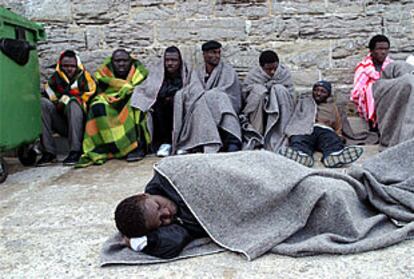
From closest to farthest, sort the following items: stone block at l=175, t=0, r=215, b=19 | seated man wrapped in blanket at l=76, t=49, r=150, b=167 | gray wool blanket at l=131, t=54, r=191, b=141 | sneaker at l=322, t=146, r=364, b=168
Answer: sneaker at l=322, t=146, r=364, b=168, seated man wrapped in blanket at l=76, t=49, r=150, b=167, gray wool blanket at l=131, t=54, r=191, b=141, stone block at l=175, t=0, r=215, b=19

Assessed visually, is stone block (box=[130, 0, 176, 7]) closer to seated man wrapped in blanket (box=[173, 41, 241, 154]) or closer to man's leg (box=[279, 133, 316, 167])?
seated man wrapped in blanket (box=[173, 41, 241, 154])

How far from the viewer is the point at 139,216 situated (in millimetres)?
1898

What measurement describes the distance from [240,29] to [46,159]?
2.24m

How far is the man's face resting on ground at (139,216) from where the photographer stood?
6.24 feet

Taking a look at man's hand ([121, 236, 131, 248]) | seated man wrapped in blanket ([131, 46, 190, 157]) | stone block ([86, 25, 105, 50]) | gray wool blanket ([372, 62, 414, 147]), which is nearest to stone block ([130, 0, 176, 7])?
stone block ([86, 25, 105, 50])

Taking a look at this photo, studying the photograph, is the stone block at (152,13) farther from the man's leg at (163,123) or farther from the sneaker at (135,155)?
the sneaker at (135,155)

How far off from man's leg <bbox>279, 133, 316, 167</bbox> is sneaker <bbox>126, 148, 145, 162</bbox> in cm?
124

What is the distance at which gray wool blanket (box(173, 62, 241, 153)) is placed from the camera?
412 cm

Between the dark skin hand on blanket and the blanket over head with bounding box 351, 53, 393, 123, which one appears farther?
the blanket over head with bounding box 351, 53, 393, 123

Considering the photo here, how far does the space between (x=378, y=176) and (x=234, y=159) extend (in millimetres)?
693

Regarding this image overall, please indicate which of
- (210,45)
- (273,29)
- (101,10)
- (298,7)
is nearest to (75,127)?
→ (101,10)

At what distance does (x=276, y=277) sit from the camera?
1.78m

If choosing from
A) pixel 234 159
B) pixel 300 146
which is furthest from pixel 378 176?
pixel 300 146

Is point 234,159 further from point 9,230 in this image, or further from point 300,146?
point 300,146
